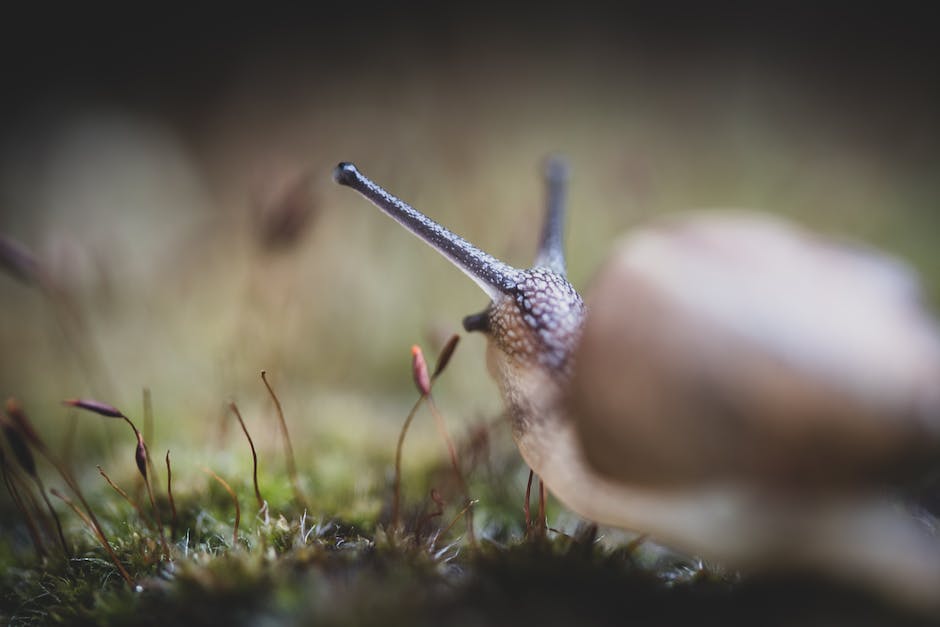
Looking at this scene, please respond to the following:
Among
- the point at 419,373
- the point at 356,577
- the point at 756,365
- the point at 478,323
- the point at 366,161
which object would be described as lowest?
the point at 356,577

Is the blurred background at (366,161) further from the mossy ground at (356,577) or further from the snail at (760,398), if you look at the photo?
the snail at (760,398)

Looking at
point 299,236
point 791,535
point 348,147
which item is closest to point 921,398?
point 791,535

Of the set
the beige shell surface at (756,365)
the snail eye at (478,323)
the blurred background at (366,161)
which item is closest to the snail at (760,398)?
the beige shell surface at (756,365)

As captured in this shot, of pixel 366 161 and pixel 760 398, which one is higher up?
pixel 366 161

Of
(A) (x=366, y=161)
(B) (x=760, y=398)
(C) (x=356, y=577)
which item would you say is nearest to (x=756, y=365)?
(B) (x=760, y=398)

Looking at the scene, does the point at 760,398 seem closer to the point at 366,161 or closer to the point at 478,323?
the point at 478,323
